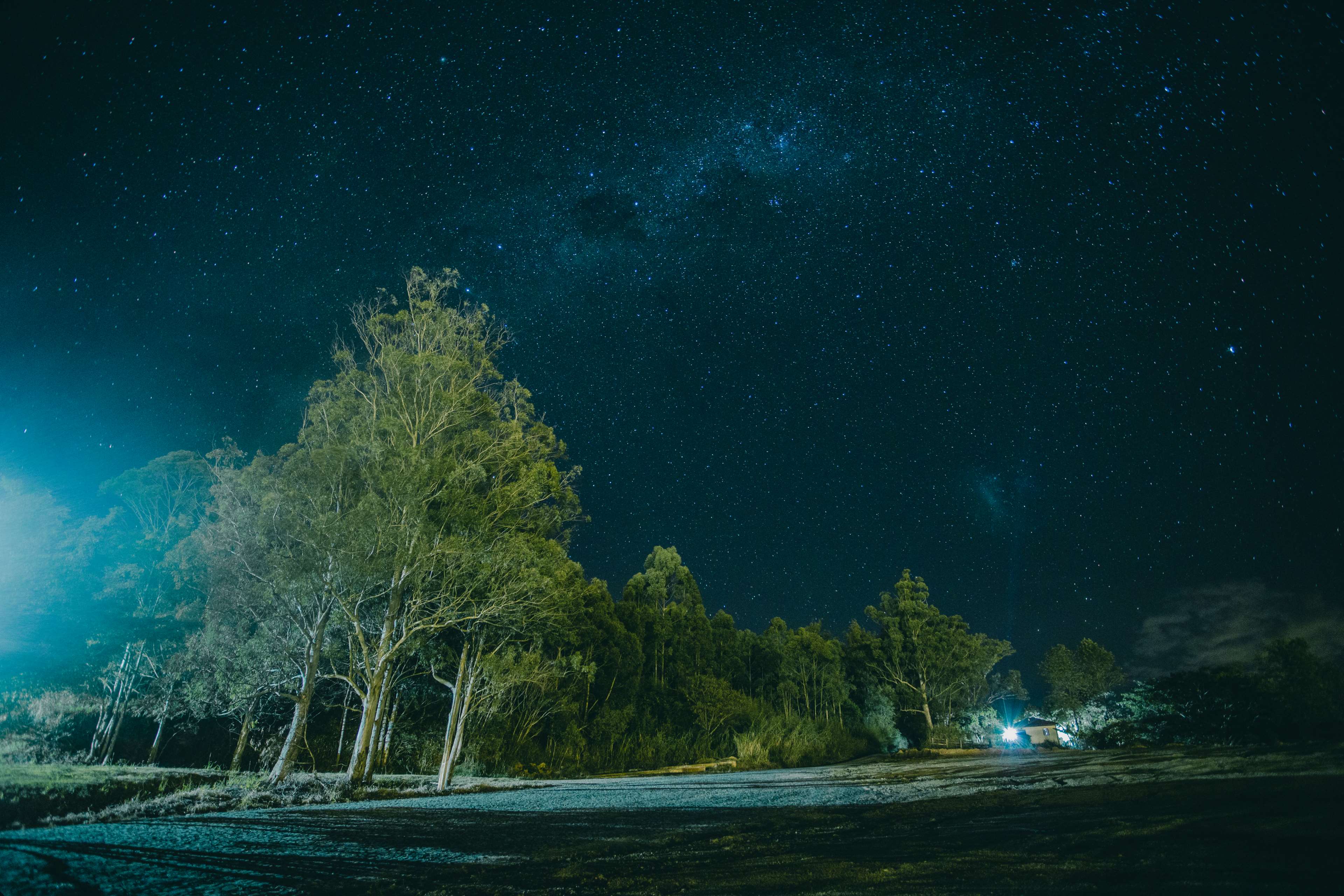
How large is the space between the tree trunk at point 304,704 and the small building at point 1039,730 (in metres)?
64.1

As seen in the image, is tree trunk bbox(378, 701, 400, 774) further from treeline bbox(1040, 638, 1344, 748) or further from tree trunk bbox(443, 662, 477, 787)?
treeline bbox(1040, 638, 1344, 748)

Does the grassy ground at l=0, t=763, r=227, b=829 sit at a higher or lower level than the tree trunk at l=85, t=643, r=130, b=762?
lower

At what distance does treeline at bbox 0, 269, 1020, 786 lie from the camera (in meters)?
13.1

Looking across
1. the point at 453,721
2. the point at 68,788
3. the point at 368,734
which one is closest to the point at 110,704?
the point at 368,734

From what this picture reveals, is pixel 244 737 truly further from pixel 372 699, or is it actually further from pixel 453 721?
pixel 453 721

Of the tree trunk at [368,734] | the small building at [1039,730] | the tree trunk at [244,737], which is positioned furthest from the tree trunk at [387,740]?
the small building at [1039,730]

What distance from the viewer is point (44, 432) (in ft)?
75.4

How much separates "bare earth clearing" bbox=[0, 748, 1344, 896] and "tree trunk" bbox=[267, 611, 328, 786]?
274 inches

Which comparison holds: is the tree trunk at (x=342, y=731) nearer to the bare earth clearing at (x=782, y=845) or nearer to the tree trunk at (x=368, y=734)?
the tree trunk at (x=368, y=734)

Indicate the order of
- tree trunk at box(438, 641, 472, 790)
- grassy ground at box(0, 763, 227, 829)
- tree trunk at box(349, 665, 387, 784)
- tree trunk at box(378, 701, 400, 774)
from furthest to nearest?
tree trunk at box(378, 701, 400, 774) < tree trunk at box(349, 665, 387, 784) < tree trunk at box(438, 641, 472, 790) < grassy ground at box(0, 763, 227, 829)

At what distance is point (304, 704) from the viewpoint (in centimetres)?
1320

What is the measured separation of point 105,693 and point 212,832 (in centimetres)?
2077

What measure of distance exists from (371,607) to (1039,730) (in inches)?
2751

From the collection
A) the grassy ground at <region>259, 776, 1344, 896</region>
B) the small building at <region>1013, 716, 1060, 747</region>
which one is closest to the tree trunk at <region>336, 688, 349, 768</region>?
the grassy ground at <region>259, 776, 1344, 896</region>
